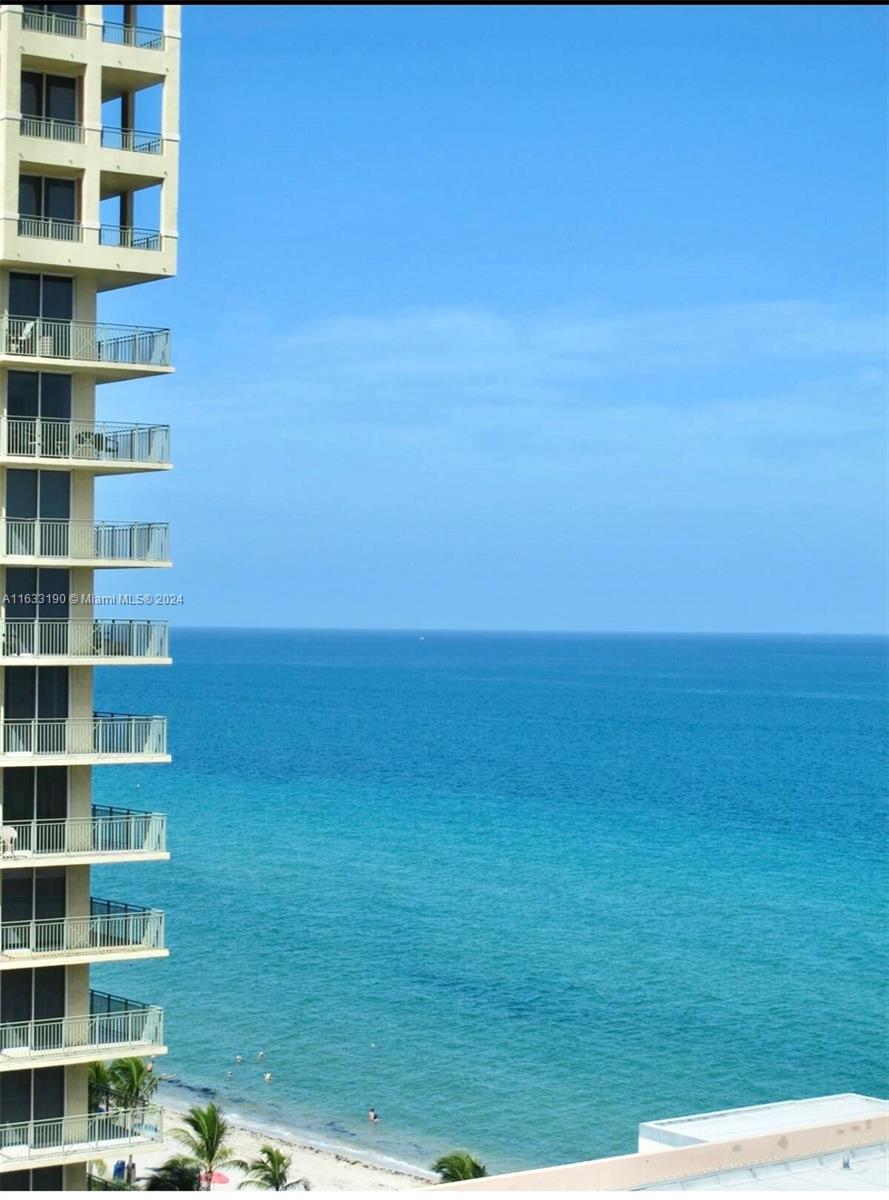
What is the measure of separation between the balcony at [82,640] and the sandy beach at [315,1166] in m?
11.6

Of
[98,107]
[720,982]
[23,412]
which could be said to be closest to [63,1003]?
[23,412]

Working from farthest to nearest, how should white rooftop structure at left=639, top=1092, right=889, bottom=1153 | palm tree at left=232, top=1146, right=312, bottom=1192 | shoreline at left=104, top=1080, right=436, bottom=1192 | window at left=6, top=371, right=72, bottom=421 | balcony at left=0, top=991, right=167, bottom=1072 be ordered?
shoreline at left=104, top=1080, right=436, bottom=1192
palm tree at left=232, top=1146, right=312, bottom=1192
white rooftop structure at left=639, top=1092, right=889, bottom=1153
window at left=6, top=371, right=72, bottom=421
balcony at left=0, top=991, right=167, bottom=1072

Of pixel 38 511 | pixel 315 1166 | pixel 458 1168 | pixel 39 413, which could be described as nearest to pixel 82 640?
pixel 38 511

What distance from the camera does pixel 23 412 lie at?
16688mm

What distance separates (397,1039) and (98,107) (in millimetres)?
23342

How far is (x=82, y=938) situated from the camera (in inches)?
660

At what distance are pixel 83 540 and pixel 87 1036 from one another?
4.81 metres

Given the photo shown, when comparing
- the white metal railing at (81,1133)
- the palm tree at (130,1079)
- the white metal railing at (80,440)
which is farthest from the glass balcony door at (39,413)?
the palm tree at (130,1079)

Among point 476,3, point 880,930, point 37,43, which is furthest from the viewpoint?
point 880,930

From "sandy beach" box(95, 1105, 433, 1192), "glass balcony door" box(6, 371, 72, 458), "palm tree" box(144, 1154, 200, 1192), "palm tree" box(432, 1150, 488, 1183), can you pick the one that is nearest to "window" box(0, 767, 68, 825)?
"glass balcony door" box(6, 371, 72, 458)

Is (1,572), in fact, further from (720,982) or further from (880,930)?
(880,930)

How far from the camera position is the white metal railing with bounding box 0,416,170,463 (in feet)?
54.0

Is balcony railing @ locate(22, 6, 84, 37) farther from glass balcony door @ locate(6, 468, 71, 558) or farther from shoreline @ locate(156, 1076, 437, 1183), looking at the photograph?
shoreline @ locate(156, 1076, 437, 1183)

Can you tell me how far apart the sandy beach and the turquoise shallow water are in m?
1.04
